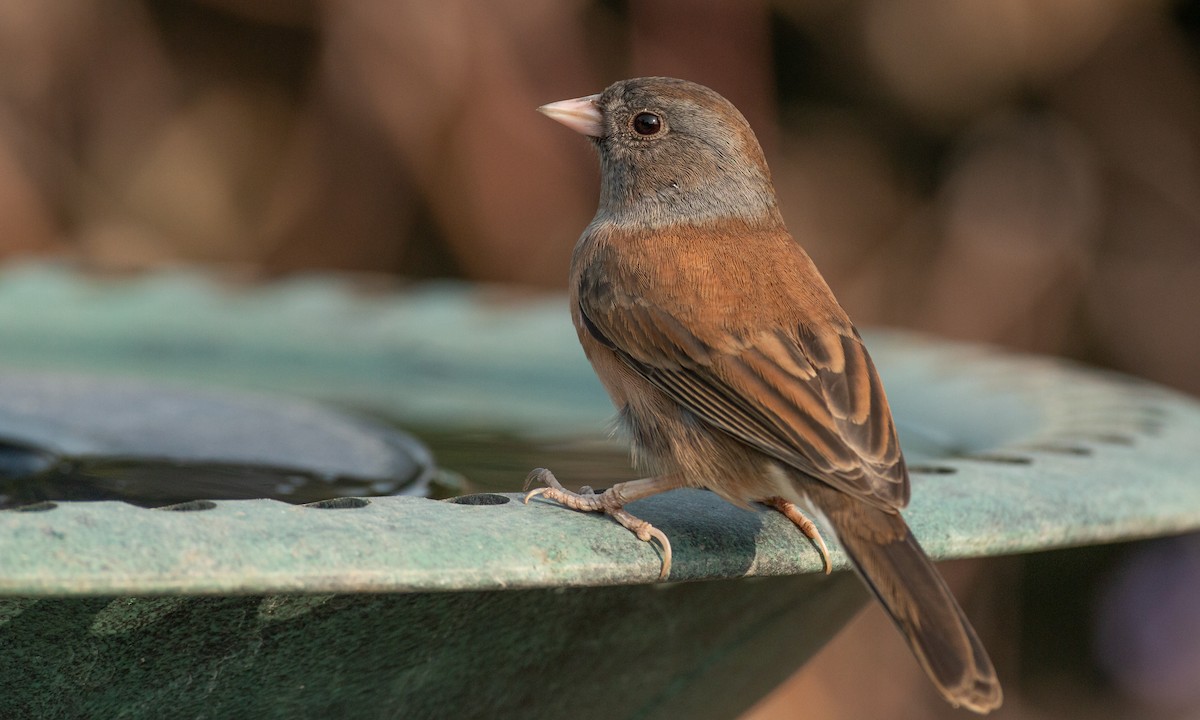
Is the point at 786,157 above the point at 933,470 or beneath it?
above

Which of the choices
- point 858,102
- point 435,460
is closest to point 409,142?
point 858,102

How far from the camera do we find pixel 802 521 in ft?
7.18

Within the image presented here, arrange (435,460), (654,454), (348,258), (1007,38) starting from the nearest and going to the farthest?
(654,454)
(435,460)
(1007,38)
(348,258)

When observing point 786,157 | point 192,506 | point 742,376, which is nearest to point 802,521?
point 742,376

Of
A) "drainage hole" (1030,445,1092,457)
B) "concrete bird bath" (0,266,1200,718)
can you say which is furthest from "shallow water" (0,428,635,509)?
"drainage hole" (1030,445,1092,457)

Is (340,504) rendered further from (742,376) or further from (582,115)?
(582,115)

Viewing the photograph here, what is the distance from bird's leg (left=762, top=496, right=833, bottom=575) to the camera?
1.99 m

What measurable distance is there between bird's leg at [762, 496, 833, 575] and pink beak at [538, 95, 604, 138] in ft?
3.01

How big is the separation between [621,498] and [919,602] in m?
0.40

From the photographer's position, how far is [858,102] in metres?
7.14

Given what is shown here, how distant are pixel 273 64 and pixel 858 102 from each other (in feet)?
9.34

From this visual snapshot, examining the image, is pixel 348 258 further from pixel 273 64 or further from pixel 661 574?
pixel 661 574

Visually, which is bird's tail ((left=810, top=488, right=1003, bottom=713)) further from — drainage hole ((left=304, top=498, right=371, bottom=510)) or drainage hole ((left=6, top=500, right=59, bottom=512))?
drainage hole ((left=6, top=500, right=59, bottom=512))

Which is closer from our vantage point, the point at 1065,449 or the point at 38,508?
the point at 38,508
